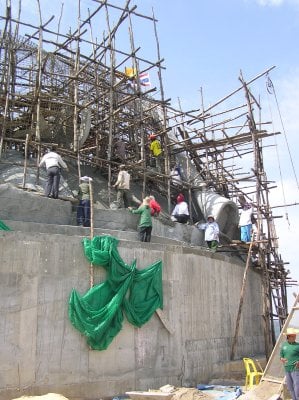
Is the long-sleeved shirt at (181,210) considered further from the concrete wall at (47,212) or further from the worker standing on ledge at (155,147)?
the worker standing on ledge at (155,147)

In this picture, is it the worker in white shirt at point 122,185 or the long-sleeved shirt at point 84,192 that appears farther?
the worker in white shirt at point 122,185

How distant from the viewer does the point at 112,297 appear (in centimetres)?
977

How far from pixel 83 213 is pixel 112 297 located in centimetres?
289

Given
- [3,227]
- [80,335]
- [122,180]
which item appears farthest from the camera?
[122,180]

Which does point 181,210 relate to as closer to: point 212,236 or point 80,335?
point 212,236

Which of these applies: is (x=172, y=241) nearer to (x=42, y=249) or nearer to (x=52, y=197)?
(x=52, y=197)

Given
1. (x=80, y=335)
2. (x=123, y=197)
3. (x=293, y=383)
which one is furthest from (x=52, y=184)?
(x=293, y=383)

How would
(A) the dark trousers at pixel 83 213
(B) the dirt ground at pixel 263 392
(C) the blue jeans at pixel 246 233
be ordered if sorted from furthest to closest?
(C) the blue jeans at pixel 246 233 → (A) the dark trousers at pixel 83 213 → (B) the dirt ground at pixel 263 392

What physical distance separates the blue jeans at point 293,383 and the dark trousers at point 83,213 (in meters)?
6.07

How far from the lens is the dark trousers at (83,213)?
11781 mm

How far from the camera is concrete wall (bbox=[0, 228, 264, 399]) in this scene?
335 inches

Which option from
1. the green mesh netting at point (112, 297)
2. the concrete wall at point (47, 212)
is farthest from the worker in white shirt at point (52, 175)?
the green mesh netting at point (112, 297)

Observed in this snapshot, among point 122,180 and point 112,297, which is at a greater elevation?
point 122,180

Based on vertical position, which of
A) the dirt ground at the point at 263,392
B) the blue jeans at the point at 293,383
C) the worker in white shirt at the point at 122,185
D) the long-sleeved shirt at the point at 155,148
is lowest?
the dirt ground at the point at 263,392
